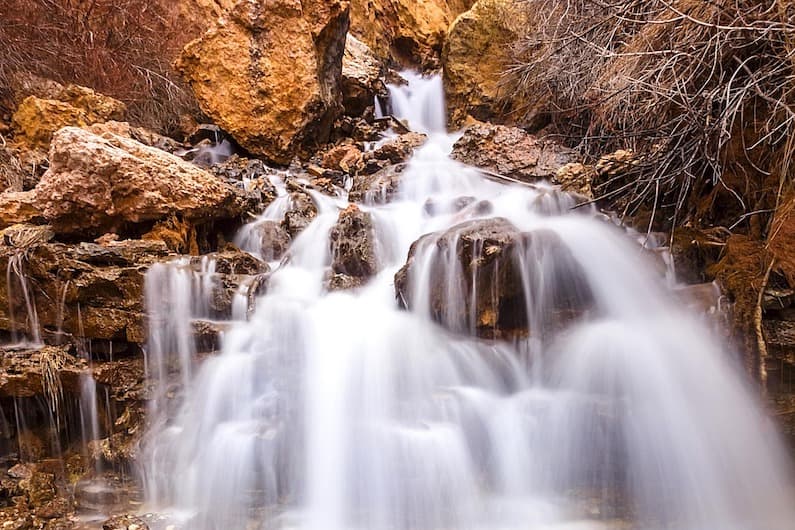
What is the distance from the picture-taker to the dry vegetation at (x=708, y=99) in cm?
235

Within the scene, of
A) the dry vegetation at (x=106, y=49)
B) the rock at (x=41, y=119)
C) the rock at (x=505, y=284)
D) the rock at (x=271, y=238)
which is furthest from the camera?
the dry vegetation at (x=106, y=49)

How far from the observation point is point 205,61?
6648 millimetres

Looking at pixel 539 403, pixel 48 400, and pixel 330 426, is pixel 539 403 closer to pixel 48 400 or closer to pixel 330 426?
pixel 330 426

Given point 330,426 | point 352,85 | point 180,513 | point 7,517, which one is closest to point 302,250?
point 330,426

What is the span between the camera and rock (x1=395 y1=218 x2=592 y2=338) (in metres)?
3.19

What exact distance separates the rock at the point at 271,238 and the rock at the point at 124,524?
2366 mm

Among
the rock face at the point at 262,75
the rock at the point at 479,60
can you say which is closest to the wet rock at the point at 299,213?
the rock face at the point at 262,75

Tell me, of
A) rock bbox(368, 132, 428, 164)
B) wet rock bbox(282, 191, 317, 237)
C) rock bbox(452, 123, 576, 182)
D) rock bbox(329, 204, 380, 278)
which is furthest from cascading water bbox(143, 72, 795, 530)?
rock bbox(368, 132, 428, 164)

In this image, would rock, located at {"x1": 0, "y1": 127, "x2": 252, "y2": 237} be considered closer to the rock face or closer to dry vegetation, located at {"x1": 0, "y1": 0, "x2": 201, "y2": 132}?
the rock face

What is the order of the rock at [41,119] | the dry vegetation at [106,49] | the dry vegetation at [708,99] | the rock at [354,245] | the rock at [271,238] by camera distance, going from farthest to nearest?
the dry vegetation at [106,49]
the rock at [41,119]
the rock at [271,238]
the rock at [354,245]
the dry vegetation at [708,99]

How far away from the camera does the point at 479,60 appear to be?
26.9 feet

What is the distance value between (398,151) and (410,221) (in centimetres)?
190

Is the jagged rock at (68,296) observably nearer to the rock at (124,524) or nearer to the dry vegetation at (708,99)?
the rock at (124,524)

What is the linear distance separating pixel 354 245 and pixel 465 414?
173 centimetres
